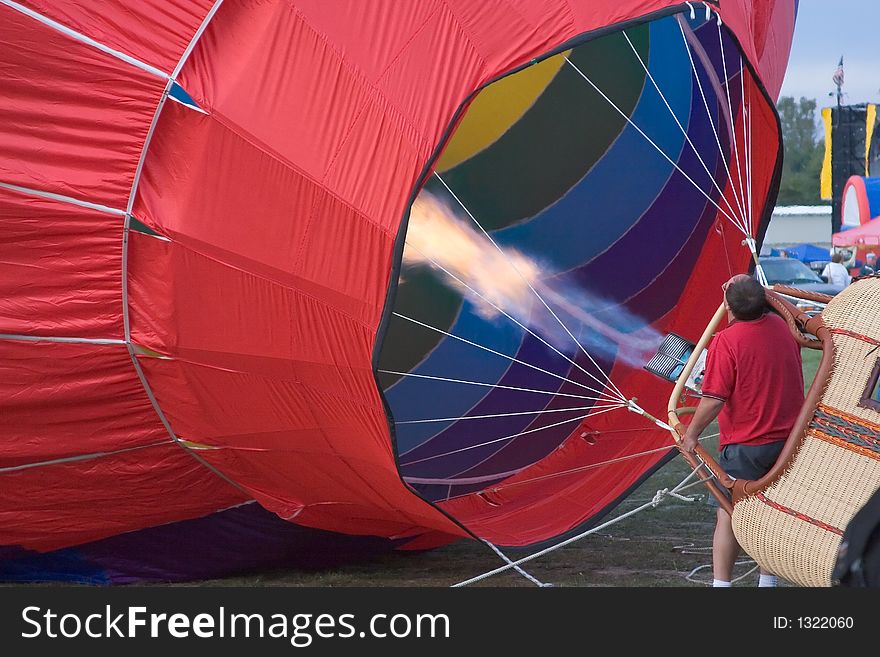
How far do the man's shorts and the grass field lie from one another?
58 centimetres

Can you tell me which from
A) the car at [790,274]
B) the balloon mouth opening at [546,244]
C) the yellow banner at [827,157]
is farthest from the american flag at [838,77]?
the balloon mouth opening at [546,244]

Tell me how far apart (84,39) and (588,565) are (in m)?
2.70

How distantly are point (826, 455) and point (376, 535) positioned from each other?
204 centimetres

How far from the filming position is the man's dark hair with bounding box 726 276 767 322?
365 centimetres

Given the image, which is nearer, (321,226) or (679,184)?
(321,226)

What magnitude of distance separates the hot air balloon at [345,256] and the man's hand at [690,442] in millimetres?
882

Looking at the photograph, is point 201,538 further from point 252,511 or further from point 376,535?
point 376,535

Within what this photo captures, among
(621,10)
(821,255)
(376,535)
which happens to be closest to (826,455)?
(621,10)

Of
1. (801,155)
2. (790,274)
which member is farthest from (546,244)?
(801,155)

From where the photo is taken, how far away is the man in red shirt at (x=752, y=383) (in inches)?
144

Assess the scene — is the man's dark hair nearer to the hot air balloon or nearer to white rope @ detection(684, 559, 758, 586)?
the hot air balloon

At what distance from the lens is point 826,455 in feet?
10.4

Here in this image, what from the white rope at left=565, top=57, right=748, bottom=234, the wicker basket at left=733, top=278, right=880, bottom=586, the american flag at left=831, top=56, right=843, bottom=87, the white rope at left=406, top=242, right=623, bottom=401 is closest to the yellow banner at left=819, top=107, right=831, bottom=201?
the american flag at left=831, top=56, right=843, bottom=87

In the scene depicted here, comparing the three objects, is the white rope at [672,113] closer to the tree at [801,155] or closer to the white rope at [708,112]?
the white rope at [708,112]
